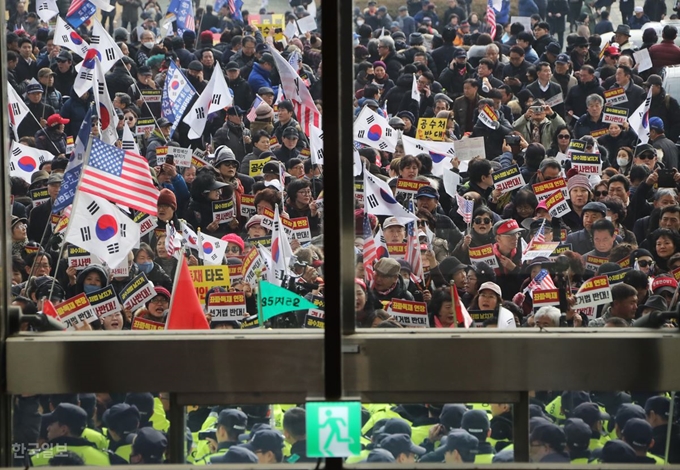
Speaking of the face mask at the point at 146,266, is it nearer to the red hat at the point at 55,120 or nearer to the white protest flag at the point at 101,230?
the white protest flag at the point at 101,230

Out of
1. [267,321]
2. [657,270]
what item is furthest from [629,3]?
[267,321]

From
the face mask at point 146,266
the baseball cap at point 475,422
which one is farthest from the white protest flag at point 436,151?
the face mask at point 146,266

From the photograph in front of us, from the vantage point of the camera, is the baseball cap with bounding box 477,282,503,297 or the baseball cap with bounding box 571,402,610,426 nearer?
the baseball cap with bounding box 571,402,610,426

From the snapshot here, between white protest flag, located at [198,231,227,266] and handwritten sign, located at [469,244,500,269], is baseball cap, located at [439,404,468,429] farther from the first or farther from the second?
white protest flag, located at [198,231,227,266]

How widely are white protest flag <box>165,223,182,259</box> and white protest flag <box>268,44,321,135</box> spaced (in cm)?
79

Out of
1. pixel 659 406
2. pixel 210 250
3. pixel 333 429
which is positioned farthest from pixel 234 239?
pixel 659 406

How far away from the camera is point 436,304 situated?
13.3ft

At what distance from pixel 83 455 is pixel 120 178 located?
4.21ft

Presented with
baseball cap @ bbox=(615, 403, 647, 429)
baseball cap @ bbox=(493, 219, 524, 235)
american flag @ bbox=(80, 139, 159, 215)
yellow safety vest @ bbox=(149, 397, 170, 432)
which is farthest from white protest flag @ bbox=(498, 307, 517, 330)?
american flag @ bbox=(80, 139, 159, 215)

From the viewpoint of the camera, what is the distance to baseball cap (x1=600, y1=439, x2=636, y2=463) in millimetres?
3889

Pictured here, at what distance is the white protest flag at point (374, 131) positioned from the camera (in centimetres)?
396

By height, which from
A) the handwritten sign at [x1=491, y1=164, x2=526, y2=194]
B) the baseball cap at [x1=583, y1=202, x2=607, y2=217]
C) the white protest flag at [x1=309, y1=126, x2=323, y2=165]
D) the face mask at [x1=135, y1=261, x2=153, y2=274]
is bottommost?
the face mask at [x1=135, y1=261, x2=153, y2=274]

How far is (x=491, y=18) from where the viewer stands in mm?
3977

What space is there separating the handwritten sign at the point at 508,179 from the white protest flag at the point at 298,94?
877mm
